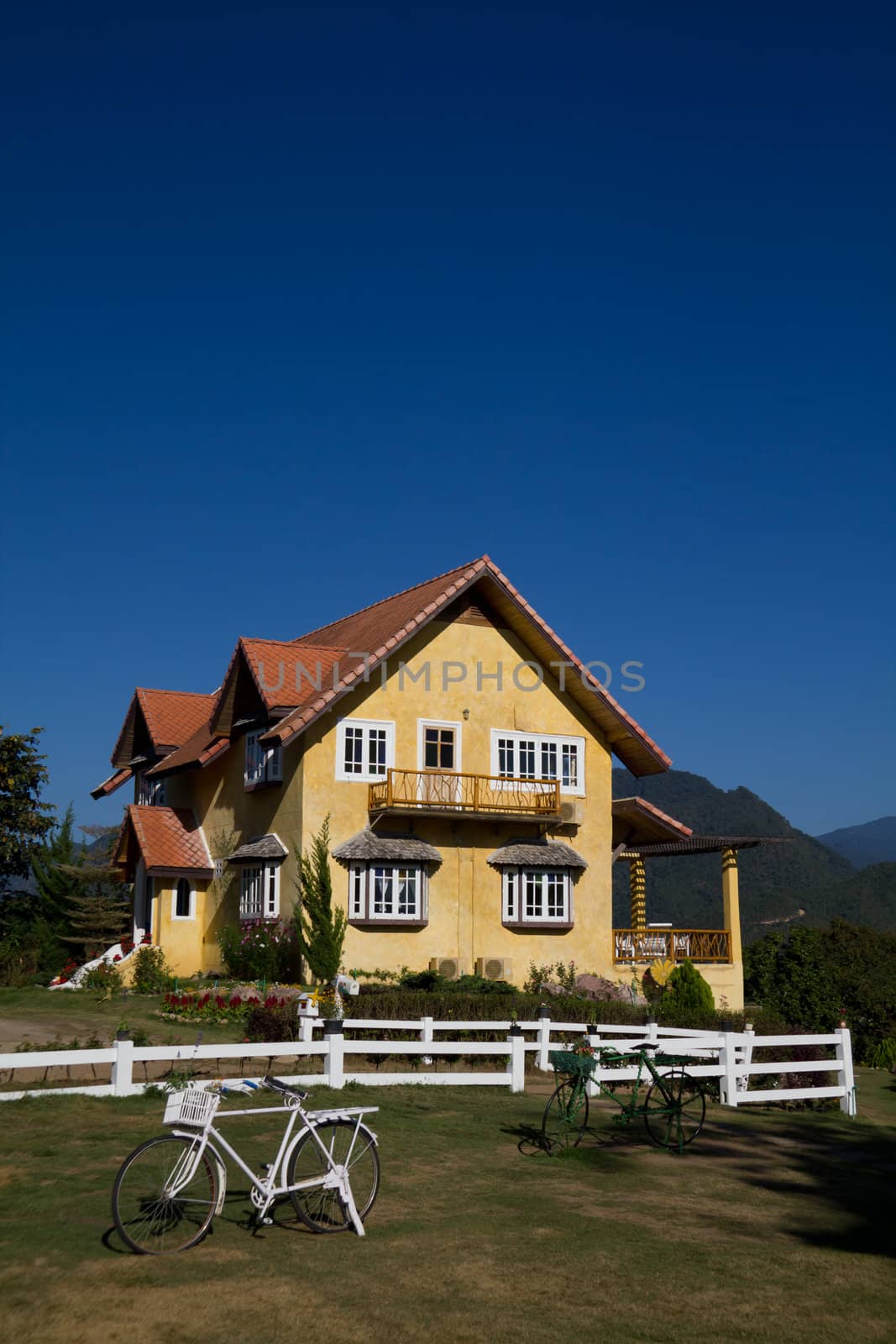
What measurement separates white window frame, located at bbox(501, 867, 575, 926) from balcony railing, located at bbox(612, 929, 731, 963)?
2.00 meters

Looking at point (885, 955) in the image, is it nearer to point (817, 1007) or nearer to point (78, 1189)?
point (817, 1007)

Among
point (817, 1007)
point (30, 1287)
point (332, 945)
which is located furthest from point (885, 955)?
point (30, 1287)

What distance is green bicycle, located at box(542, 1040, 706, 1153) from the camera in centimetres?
1263

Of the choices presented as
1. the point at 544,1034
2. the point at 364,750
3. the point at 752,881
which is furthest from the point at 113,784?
the point at 752,881

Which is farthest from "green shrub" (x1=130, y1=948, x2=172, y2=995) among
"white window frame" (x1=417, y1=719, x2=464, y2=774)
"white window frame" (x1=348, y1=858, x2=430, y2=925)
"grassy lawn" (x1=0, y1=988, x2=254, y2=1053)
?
"white window frame" (x1=417, y1=719, x2=464, y2=774)

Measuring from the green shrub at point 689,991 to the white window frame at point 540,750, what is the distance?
207 inches

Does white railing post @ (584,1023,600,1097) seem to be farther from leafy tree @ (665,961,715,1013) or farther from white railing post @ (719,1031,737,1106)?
leafy tree @ (665,961,715,1013)

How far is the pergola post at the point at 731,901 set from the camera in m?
33.0

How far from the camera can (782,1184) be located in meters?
11.5

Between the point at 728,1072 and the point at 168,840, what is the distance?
20466 mm

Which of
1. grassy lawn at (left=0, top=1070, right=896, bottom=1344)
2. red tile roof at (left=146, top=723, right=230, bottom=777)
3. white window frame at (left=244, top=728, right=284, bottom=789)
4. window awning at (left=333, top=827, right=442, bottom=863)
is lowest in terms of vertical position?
grassy lawn at (left=0, top=1070, right=896, bottom=1344)

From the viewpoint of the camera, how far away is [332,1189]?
8844mm

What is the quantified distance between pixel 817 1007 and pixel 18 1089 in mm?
28490

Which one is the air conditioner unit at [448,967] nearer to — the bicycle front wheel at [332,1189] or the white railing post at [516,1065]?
the white railing post at [516,1065]
